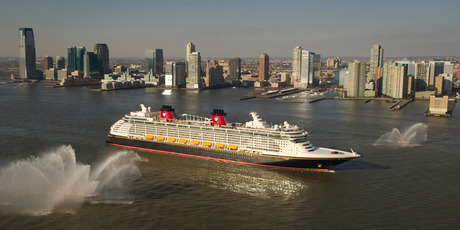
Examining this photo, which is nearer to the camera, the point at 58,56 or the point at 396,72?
the point at 396,72

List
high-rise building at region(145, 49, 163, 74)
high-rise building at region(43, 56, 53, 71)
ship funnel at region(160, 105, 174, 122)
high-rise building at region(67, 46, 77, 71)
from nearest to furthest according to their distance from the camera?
1. ship funnel at region(160, 105, 174, 122)
2. high-rise building at region(67, 46, 77, 71)
3. high-rise building at region(145, 49, 163, 74)
4. high-rise building at region(43, 56, 53, 71)

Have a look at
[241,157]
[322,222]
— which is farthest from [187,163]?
[322,222]

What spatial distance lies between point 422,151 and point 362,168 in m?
4.87

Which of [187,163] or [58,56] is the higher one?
[58,56]

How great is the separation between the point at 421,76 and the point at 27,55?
76.6 meters

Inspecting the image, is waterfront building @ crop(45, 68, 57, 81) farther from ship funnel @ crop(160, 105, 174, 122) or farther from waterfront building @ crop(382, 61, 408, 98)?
ship funnel @ crop(160, 105, 174, 122)

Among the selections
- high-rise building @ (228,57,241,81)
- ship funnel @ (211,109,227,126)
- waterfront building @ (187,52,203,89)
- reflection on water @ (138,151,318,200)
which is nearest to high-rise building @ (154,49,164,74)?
high-rise building @ (228,57,241,81)

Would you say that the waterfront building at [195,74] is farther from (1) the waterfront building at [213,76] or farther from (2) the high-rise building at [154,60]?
(2) the high-rise building at [154,60]

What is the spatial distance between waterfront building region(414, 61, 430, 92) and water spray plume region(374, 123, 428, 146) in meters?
34.4

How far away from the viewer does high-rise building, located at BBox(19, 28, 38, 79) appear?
85188 millimetres

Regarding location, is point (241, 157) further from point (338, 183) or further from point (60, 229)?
point (60, 229)

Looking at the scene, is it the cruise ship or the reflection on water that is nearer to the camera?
the reflection on water

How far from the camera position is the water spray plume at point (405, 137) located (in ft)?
67.3

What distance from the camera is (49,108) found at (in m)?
33.9
